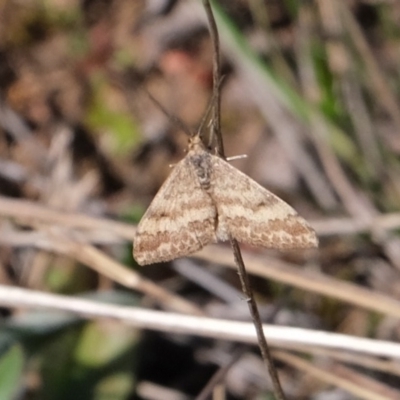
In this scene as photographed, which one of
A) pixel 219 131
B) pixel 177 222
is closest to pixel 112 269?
pixel 177 222

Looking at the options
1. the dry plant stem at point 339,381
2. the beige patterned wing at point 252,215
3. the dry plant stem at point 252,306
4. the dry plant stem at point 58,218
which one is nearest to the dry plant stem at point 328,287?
the dry plant stem at point 339,381

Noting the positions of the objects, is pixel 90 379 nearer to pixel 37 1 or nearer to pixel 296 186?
pixel 296 186

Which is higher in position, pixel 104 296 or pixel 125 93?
pixel 125 93

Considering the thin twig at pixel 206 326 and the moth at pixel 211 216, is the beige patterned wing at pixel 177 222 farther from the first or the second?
the thin twig at pixel 206 326

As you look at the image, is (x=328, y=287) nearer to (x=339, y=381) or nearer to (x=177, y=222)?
(x=339, y=381)

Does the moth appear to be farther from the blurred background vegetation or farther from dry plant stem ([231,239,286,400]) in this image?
the blurred background vegetation

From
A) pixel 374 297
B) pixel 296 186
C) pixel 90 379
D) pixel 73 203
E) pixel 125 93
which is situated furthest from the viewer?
pixel 125 93

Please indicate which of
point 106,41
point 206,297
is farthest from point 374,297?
point 106,41

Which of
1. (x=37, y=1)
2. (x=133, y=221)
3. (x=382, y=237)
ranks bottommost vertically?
(x=382, y=237)
